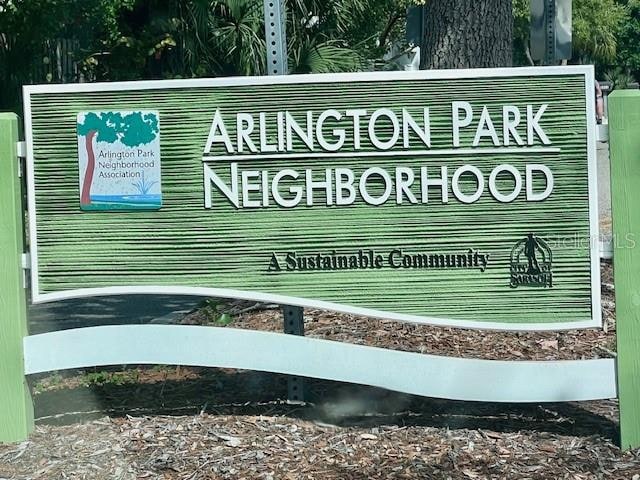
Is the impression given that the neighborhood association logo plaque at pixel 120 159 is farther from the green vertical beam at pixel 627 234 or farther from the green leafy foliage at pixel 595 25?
the green leafy foliage at pixel 595 25

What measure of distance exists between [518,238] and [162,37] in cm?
933

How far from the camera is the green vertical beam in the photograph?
4.83 metres

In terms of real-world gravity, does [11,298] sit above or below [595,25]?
below

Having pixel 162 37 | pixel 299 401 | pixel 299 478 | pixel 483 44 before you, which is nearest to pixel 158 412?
pixel 299 401

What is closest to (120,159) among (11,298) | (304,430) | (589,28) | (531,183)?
(11,298)

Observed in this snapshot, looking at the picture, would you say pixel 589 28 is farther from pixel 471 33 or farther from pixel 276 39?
pixel 276 39

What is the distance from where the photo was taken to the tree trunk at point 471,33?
682 cm

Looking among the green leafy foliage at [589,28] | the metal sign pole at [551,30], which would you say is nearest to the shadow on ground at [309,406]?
the metal sign pole at [551,30]

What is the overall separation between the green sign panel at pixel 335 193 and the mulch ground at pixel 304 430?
57 centimetres

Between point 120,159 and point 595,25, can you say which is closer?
point 120,159

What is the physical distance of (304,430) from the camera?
209 inches

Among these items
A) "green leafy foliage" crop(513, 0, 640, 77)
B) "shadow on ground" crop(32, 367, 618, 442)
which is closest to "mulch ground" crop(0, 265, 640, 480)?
"shadow on ground" crop(32, 367, 618, 442)

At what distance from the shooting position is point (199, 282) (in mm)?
5180

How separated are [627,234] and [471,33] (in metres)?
2.43
